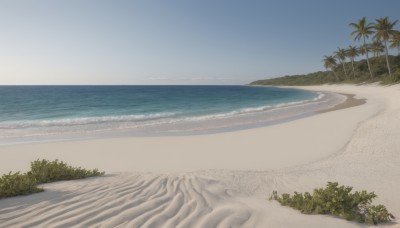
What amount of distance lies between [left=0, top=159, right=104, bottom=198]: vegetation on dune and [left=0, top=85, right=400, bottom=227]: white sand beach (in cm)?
30

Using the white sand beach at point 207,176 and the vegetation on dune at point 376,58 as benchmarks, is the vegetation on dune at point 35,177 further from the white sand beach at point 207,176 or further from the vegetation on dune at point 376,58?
the vegetation on dune at point 376,58

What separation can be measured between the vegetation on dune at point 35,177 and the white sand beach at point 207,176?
11.8 inches

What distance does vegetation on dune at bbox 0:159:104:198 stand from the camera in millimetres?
4852

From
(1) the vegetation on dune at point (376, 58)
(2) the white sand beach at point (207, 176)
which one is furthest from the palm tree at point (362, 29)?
(2) the white sand beach at point (207, 176)

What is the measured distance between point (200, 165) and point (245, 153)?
2485 millimetres

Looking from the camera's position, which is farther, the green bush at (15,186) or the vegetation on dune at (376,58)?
the vegetation on dune at (376,58)

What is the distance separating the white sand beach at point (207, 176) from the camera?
4004 millimetres

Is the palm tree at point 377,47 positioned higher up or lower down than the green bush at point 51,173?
higher up

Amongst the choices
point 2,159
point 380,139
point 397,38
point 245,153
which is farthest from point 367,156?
point 397,38

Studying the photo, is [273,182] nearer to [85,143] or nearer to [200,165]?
[200,165]

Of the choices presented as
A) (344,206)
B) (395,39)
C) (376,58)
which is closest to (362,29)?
(395,39)

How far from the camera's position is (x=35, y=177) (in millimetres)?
6027

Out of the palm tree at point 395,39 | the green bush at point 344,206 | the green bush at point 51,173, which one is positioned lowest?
the green bush at point 344,206

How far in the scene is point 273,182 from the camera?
696 cm
